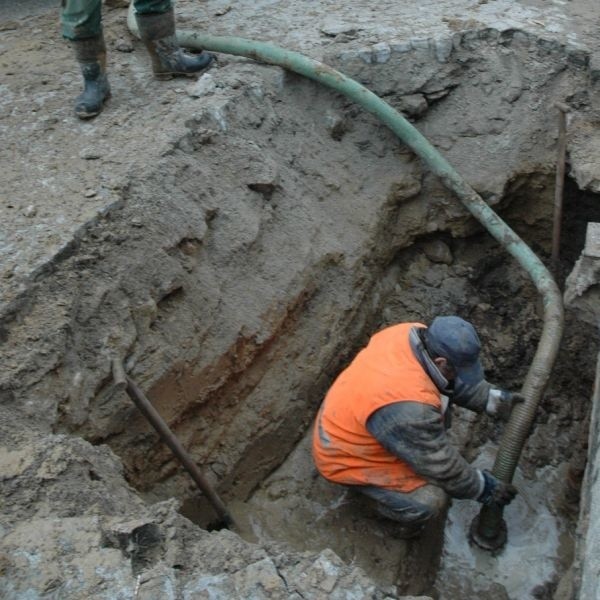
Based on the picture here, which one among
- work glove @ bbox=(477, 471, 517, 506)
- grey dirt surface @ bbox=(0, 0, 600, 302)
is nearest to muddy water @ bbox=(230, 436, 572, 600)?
work glove @ bbox=(477, 471, 517, 506)

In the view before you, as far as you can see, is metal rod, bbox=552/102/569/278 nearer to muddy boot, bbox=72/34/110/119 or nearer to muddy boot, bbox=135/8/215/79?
muddy boot, bbox=135/8/215/79

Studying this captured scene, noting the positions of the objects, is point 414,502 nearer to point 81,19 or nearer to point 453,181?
point 453,181

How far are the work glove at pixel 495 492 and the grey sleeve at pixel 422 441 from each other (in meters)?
0.13

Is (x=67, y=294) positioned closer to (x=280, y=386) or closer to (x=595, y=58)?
(x=280, y=386)

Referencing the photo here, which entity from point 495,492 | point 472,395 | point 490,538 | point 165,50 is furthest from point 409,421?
point 165,50

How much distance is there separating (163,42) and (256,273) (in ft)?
5.05

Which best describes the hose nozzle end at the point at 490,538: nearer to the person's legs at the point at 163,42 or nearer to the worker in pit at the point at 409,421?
the worker in pit at the point at 409,421

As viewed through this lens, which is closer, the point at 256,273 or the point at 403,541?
the point at 403,541

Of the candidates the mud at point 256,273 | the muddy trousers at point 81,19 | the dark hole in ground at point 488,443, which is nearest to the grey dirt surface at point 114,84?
the mud at point 256,273

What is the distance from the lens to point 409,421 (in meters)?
4.11

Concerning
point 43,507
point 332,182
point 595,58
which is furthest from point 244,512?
point 595,58

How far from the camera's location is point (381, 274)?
5723mm

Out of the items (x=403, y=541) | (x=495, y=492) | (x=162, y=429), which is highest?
(x=162, y=429)

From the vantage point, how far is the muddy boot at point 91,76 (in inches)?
196
